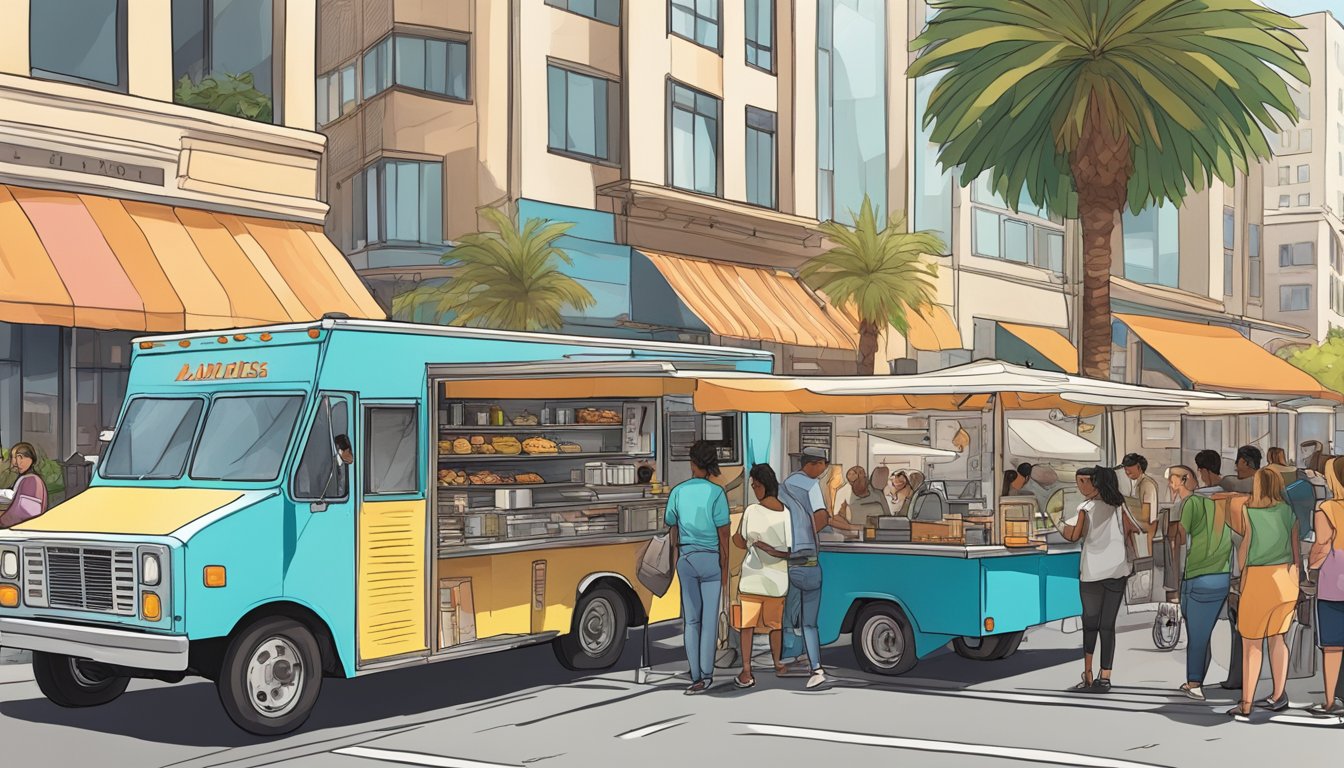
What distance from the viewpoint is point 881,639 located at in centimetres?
1316

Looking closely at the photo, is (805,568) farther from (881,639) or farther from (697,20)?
(697,20)

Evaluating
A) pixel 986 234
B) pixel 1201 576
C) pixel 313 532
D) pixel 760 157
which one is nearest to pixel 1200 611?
pixel 1201 576

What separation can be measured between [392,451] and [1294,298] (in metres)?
91.0

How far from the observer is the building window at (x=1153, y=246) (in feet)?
154

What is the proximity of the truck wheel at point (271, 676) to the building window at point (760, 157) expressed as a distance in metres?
22.4

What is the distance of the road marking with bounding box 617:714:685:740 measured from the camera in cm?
1045

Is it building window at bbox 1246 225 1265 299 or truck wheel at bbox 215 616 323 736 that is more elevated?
building window at bbox 1246 225 1265 299

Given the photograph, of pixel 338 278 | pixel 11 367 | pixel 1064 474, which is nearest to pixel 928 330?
pixel 1064 474

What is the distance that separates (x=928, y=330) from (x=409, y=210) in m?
13.2

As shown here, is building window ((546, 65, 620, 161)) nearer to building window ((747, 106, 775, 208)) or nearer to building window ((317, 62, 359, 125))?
building window ((317, 62, 359, 125))

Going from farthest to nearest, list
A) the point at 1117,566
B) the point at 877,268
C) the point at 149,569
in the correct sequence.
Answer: the point at 877,268, the point at 1117,566, the point at 149,569

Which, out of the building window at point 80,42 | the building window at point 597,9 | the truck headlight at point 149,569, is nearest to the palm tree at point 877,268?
the building window at point 597,9

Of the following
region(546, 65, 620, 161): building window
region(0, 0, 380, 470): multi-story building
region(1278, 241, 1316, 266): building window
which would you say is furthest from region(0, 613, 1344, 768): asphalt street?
region(1278, 241, 1316, 266): building window

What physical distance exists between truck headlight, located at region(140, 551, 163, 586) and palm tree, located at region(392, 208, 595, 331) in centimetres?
1386
